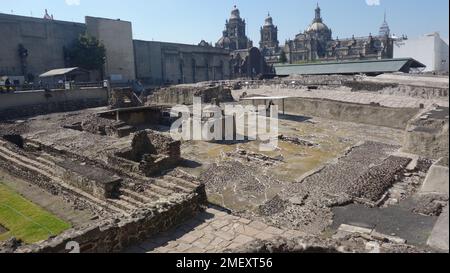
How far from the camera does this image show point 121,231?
6355mm

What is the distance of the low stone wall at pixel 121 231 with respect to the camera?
5.60 metres

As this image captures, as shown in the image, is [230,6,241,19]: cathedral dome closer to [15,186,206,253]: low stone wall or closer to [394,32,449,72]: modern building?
[394,32,449,72]: modern building

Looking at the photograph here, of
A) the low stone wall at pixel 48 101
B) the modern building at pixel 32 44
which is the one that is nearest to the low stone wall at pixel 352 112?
the low stone wall at pixel 48 101

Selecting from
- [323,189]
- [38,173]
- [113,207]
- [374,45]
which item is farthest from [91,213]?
[374,45]

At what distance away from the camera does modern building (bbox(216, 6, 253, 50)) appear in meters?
81.6

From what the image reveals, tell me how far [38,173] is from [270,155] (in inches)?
331

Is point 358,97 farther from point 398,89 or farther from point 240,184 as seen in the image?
point 240,184

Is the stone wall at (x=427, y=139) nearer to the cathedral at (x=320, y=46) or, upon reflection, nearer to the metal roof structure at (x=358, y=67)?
the metal roof structure at (x=358, y=67)

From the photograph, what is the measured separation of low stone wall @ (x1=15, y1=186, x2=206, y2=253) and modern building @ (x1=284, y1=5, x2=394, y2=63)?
61.7 meters

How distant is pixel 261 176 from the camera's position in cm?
1164

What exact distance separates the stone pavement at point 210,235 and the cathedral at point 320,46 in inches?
2391

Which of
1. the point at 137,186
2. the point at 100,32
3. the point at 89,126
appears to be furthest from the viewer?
the point at 100,32

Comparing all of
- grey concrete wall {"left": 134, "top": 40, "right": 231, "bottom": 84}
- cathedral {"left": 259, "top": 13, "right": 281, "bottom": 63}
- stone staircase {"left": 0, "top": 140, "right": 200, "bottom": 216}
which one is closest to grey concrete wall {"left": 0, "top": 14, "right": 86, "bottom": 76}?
grey concrete wall {"left": 134, "top": 40, "right": 231, "bottom": 84}
